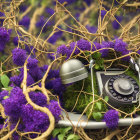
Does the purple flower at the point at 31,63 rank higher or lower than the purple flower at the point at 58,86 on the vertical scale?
higher

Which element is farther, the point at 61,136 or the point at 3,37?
the point at 3,37

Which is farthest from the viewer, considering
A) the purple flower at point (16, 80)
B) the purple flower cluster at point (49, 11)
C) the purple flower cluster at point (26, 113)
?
the purple flower cluster at point (49, 11)

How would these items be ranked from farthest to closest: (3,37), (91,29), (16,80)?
(91,29)
(3,37)
(16,80)

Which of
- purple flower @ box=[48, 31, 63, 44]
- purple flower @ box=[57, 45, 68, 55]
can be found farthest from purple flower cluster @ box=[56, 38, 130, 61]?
purple flower @ box=[48, 31, 63, 44]

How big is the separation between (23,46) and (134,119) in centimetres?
57

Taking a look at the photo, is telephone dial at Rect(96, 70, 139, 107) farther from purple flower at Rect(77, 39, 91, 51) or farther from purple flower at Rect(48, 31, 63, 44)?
purple flower at Rect(48, 31, 63, 44)

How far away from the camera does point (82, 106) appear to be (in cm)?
85

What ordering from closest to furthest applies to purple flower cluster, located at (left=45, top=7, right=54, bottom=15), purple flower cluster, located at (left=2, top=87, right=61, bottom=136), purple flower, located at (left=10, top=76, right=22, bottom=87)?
purple flower cluster, located at (left=2, top=87, right=61, bottom=136), purple flower, located at (left=10, top=76, right=22, bottom=87), purple flower cluster, located at (left=45, top=7, right=54, bottom=15)

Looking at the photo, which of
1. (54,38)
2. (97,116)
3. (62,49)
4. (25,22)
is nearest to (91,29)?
(54,38)

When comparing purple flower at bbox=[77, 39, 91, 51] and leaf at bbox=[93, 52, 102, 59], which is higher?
purple flower at bbox=[77, 39, 91, 51]

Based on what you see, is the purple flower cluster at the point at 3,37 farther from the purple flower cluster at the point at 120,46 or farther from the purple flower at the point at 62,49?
the purple flower cluster at the point at 120,46

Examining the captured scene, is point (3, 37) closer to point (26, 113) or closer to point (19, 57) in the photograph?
point (19, 57)

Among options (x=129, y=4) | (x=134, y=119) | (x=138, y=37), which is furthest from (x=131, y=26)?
(x=134, y=119)

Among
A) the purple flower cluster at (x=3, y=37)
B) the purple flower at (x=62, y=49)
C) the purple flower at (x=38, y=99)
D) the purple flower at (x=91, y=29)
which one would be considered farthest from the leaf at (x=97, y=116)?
the purple flower at (x=91, y=29)
